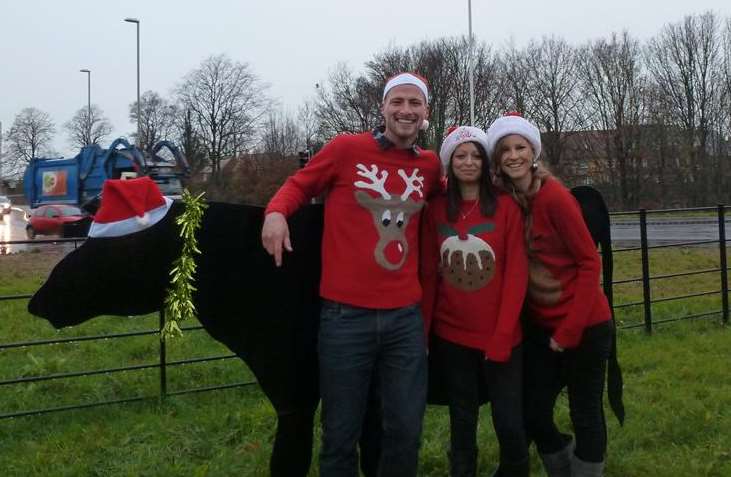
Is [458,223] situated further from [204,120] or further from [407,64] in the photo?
[204,120]

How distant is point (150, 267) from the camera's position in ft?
10.2

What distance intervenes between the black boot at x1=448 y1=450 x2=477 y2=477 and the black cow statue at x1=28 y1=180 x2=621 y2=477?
25.7 inches

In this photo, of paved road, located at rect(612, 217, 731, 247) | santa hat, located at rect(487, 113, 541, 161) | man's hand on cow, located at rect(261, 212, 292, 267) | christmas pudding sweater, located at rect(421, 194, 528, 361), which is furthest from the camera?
paved road, located at rect(612, 217, 731, 247)

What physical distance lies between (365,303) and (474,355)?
622mm

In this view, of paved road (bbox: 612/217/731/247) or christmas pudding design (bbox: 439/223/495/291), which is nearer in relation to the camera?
christmas pudding design (bbox: 439/223/495/291)

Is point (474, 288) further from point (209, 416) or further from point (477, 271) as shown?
point (209, 416)

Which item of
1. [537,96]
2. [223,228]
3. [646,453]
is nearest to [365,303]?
[223,228]

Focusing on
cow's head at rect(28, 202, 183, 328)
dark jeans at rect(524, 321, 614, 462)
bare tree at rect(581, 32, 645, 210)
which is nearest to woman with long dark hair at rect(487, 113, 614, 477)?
dark jeans at rect(524, 321, 614, 462)

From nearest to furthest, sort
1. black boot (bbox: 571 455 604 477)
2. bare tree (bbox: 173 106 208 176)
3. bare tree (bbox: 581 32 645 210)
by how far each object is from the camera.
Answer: black boot (bbox: 571 455 604 477) < bare tree (bbox: 581 32 645 210) < bare tree (bbox: 173 106 208 176)

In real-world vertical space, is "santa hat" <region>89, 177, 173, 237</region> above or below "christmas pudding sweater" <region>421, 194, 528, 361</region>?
above

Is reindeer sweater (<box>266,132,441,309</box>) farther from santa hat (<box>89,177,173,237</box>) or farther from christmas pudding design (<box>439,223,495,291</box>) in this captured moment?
santa hat (<box>89,177,173,237</box>)

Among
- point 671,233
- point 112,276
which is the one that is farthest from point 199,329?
point 671,233

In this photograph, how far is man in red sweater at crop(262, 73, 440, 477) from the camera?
2.82 m

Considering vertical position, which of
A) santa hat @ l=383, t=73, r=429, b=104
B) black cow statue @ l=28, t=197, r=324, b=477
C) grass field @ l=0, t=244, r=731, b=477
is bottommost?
grass field @ l=0, t=244, r=731, b=477
